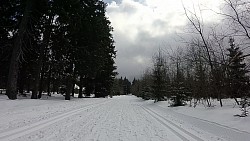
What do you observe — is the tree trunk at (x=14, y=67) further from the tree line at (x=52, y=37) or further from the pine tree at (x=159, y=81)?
the pine tree at (x=159, y=81)

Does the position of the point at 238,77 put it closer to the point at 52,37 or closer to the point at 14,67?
the point at 14,67

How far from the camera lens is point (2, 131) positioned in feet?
24.0

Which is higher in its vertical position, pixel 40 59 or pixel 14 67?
pixel 40 59

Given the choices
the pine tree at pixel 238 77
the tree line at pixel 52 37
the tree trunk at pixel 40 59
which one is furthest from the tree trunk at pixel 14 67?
the pine tree at pixel 238 77

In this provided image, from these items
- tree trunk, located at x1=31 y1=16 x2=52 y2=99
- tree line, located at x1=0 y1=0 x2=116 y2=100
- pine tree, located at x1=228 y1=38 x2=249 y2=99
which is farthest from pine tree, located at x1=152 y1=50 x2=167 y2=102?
pine tree, located at x1=228 y1=38 x2=249 y2=99

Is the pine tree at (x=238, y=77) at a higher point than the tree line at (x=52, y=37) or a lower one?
lower

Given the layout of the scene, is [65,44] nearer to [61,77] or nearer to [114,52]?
[61,77]

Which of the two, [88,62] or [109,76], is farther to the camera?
[109,76]

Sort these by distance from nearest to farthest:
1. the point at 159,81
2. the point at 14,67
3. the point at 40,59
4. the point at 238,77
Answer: the point at 238,77 → the point at 14,67 → the point at 40,59 → the point at 159,81

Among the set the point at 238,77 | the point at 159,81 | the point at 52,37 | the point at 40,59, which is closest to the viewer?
the point at 238,77

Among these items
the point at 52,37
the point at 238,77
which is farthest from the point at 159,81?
the point at 238,77

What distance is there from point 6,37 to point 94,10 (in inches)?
404

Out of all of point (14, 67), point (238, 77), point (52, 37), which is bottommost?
point (238, 77)

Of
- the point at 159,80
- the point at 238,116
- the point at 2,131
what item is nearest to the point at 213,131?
the point at 238,116
